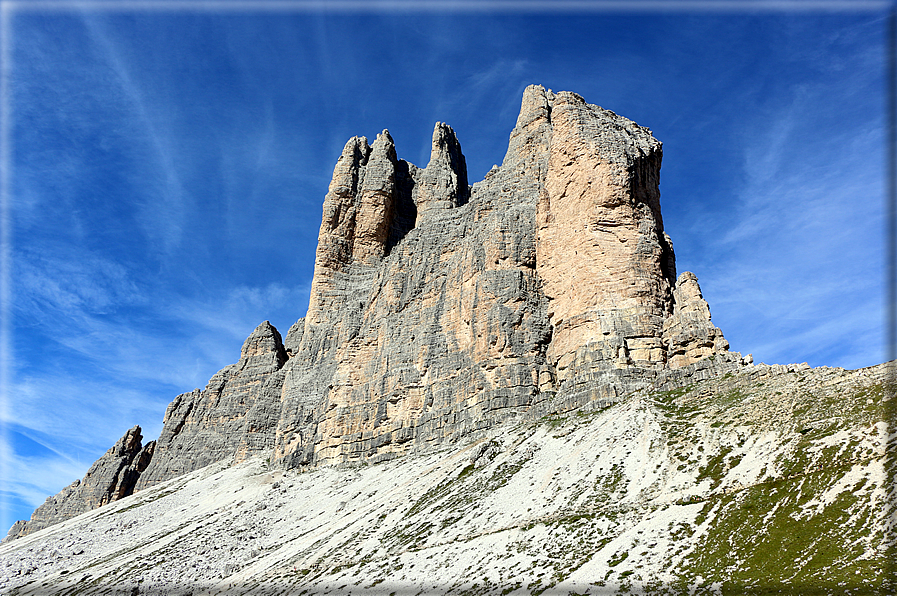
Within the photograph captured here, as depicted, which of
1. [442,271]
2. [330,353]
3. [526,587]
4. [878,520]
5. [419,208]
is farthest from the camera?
[419,208]

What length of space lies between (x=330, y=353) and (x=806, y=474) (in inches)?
2835

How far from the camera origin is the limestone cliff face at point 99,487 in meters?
108

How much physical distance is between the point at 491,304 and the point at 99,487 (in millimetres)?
83426

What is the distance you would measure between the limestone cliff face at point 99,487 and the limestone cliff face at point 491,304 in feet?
33.5

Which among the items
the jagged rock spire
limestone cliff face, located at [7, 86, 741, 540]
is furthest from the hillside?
the jagged rock spire

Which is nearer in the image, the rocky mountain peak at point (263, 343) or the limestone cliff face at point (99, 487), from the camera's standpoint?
the limestone cliff face at point (99, 487)

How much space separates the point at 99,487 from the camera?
358 feet

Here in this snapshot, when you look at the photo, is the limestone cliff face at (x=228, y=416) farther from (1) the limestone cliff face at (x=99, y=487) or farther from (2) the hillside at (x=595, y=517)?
(2) the hillside at (x=595, y=517)

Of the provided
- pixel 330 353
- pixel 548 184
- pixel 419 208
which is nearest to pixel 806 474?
pixel 548 184

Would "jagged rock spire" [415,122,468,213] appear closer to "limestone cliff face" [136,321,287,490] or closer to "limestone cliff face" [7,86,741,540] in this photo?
"limestone cliff face" [7,86,741,540]

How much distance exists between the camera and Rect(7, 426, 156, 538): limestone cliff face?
108375 millimetres

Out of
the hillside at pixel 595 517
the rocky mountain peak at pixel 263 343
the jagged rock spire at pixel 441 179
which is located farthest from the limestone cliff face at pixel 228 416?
the jagged rock spire at pixel 441 179

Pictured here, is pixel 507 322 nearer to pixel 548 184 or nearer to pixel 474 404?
pixel 474 404

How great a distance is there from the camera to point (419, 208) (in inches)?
4208
